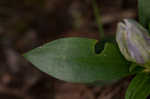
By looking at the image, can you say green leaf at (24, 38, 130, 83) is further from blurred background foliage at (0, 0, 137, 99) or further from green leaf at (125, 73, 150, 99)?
blurred background foliage at (0, 0, 137, 99)

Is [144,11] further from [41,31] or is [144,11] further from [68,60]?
[41,31]

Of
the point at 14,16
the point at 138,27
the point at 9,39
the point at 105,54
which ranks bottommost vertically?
the point at 9,39

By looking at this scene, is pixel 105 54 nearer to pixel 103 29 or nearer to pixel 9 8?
pixel 103 29

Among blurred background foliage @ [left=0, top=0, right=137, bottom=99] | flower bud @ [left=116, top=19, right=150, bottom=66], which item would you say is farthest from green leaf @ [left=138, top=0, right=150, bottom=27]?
blurred background foliage @ [left=0, top=0, right=137, bottom=99]

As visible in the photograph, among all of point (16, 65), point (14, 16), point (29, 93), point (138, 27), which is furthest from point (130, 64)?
point (14, 16)

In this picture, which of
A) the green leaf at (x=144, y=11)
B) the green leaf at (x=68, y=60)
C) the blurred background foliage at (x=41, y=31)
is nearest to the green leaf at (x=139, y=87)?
the green leaf at (x=68, y=60)

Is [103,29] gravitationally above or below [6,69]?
above
